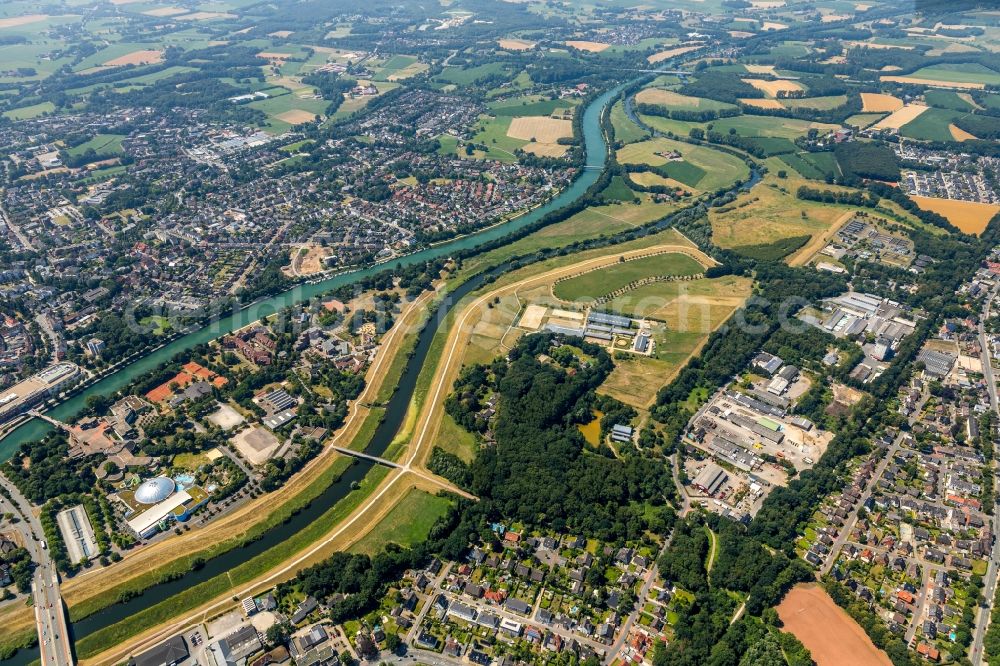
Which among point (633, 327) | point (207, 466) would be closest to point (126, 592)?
point (207, 466)

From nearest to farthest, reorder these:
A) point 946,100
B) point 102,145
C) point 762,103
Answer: point 102,145 < point 946,100 < point 762,103

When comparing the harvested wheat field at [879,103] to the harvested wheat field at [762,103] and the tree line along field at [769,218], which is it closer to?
the harvested wheat field at [762,103]

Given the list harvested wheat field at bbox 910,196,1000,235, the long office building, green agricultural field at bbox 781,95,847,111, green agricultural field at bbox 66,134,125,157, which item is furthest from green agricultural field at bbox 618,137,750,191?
green agricultural field at bbox 66,134,125,157

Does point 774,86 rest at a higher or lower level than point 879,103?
higher

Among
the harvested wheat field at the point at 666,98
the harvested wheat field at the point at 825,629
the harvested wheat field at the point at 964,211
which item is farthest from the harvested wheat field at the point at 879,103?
the harvested wheat field at the point at 825,629

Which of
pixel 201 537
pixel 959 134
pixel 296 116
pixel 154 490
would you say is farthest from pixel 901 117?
pixel 154 490

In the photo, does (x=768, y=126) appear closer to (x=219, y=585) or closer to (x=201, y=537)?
(x=201, y=537)
